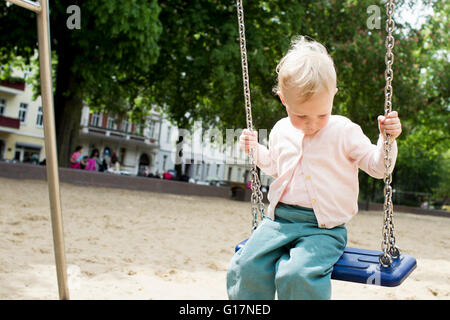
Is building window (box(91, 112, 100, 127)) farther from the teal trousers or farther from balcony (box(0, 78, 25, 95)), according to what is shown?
the teal trousers

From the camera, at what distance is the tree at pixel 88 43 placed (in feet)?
33.7

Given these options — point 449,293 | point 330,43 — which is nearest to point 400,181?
point 330,43

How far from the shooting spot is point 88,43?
37.9 ft

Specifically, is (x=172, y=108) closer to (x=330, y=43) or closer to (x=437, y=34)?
(x=330, y=43)

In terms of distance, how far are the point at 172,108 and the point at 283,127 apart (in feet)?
48.6

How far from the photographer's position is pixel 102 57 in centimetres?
1188

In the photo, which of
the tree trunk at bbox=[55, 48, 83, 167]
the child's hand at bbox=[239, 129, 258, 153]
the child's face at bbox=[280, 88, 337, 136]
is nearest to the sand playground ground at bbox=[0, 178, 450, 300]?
the child's hand at bbox=[239, 129, 258, 153]

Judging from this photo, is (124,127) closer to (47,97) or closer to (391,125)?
(47,97)

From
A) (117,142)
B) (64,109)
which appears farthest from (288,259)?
(117,142)

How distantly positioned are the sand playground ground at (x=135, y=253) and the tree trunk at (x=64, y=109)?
14.7 feet

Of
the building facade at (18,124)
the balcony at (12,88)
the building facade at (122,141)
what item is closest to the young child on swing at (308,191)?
the building facade at (18,124)

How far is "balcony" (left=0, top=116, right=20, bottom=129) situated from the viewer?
108 ft

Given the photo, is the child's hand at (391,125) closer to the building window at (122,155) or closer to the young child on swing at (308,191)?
the young child on swing at (308,191)

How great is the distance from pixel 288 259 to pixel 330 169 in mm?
422
